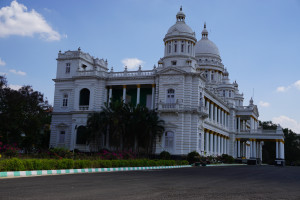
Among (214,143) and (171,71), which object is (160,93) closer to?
(171,71)

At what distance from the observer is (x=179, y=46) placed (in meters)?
47.7

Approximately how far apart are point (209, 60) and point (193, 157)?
38928 mm

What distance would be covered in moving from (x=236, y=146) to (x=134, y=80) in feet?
101

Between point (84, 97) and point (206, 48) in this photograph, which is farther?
point (206, 48)

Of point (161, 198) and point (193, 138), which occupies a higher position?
point (193, 138)

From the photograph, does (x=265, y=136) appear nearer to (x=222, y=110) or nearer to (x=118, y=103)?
(x=222, y=110)

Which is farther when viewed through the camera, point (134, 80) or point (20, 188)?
point (134, 80)

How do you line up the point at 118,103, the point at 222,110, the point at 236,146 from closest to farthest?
the point at 118,103
the point at 222,110
the point at 236,146

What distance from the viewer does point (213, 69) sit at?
75.9 meters

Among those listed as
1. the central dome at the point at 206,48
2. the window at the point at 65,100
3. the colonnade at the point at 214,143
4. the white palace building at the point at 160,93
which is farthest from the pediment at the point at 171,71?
the central dome at the point at 206,48

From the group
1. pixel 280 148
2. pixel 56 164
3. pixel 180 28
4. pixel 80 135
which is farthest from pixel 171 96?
pixel 280 148

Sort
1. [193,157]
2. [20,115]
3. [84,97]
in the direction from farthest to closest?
1. [84,97]
2. [193,157]
3. [20,115]

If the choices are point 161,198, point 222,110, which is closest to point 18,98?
point 161,198

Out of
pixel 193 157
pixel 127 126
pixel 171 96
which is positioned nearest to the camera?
pixel 193 157
